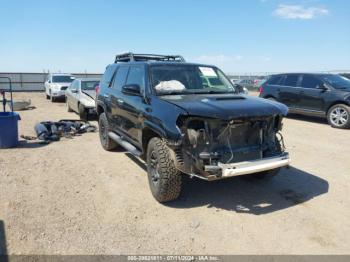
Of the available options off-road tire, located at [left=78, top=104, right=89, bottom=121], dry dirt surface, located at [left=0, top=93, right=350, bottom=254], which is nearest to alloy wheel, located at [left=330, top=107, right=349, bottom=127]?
dry dirt surface, located at [left=0, top=93, right=350, bottom=254]

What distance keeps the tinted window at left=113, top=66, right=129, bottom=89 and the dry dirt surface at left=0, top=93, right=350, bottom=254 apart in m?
1.54

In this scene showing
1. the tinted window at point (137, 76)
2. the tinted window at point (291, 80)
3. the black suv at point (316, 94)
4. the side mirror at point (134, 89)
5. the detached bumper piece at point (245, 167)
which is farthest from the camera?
the tinted window at point (291, 80)

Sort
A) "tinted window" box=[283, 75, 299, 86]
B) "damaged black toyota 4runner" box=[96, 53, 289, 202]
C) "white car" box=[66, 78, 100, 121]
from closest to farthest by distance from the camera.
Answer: "damaged black toyota 4runner" box=[96, 53, 289, 202], "white car" box=[66, 78, 100, 121], "tinted window" box=[283, 75, 299, 86]

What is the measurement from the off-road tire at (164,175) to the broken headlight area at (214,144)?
206 millimetres

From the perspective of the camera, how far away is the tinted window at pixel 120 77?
6.55 metres

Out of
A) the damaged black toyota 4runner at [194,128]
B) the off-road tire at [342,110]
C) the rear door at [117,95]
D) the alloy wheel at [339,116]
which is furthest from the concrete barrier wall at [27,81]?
the damaged black toyota 4runner at [194,128]

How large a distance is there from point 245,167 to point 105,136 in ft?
14.1

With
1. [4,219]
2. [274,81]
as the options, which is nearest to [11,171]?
[4,219]

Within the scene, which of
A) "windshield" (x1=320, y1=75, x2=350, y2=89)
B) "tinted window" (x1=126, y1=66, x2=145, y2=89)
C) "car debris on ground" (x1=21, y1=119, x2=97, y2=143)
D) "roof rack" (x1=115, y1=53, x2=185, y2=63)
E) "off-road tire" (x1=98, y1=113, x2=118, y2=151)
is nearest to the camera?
"tinted window" (x1=126, y1=66, x2=145, y2=89)

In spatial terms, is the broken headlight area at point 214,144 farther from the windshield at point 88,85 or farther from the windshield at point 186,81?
the windshield at point 88,85

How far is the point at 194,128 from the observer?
14.3 feet

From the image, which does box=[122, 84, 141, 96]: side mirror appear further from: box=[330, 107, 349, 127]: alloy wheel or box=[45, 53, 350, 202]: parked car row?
box=[330, 107, 349, 127]: alloy wheel

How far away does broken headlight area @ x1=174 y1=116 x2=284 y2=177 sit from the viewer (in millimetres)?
4234

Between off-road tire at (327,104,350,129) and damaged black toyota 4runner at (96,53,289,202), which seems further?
off-road tire at (327,104,350,129)
